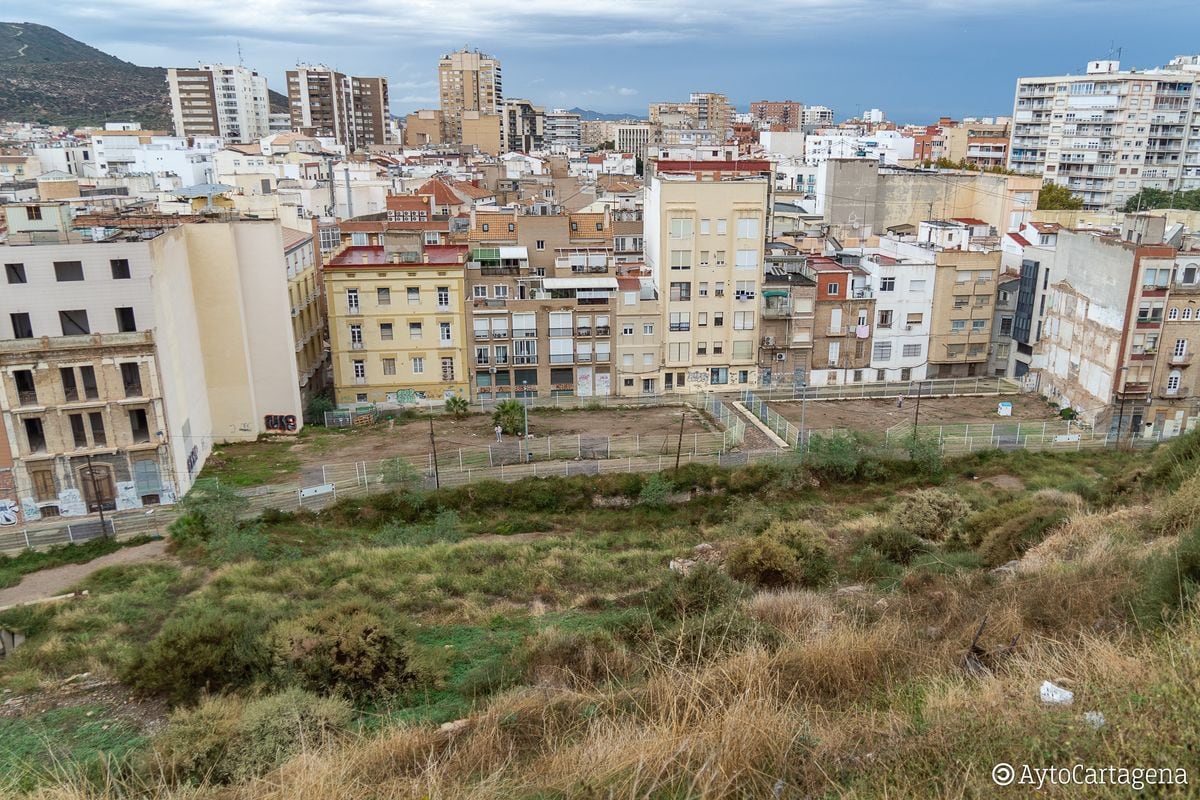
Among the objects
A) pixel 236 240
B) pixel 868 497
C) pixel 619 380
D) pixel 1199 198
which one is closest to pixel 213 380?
pixel 236 240

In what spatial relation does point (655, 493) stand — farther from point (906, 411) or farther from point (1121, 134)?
point (1121, 134)

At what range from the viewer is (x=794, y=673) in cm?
931

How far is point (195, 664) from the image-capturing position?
41.7 feet

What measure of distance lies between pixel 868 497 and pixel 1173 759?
91.8 ft

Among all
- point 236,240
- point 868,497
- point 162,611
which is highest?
point 236,240

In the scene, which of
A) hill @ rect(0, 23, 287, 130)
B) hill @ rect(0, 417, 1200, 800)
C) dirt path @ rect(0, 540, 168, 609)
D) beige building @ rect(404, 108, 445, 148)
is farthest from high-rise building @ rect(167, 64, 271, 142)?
hill @ rect(0, 417, 1200, 800)

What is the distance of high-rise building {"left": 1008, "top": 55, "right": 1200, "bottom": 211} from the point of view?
78750 millimetres

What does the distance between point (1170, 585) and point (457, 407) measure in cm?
3619

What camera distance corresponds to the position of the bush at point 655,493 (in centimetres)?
3173

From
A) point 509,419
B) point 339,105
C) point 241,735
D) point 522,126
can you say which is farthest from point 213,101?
point 241,735

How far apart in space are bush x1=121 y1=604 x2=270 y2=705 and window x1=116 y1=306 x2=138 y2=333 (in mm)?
19707

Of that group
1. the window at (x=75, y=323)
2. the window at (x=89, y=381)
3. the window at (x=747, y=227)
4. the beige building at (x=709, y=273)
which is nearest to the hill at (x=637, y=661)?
the window at (x=89, y=381)

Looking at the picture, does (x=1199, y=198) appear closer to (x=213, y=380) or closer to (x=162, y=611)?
(x=213, y=380)

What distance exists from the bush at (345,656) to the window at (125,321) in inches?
823
